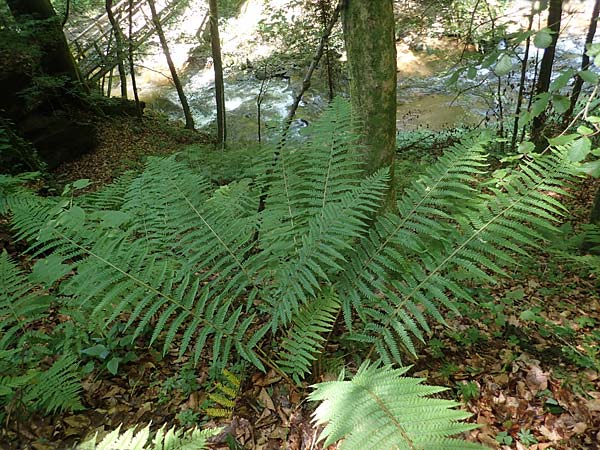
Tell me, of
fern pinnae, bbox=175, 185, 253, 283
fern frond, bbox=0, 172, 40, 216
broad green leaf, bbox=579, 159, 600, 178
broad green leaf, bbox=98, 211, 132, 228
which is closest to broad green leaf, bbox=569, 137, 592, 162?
broad green leaf, bbox=579, 159, 600, 178

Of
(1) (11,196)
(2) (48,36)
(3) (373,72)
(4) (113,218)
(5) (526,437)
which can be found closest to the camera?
(5) (526,437)

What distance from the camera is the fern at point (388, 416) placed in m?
1.01

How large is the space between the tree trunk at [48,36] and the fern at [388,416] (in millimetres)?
7810

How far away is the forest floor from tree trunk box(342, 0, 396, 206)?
3.55ft

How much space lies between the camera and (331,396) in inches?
50.5

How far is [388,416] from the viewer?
1.11 m

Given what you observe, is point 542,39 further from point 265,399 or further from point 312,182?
point 265,399

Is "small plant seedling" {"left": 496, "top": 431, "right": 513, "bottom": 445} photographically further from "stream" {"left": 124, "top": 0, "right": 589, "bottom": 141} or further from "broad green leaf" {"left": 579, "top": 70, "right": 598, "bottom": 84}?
"stream" {"left": 124, "top": 0, "right": 589, "bottom": 141}

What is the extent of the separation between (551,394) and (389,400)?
134 cm

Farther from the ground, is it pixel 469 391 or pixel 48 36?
pixel 48 36

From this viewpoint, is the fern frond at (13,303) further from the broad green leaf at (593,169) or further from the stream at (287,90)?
the stream at (287,90)

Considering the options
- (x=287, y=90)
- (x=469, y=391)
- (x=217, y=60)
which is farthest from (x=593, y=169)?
(x=287, y=90)

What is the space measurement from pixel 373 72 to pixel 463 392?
73.6 inches

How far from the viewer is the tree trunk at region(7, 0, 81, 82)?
6.71 meters
